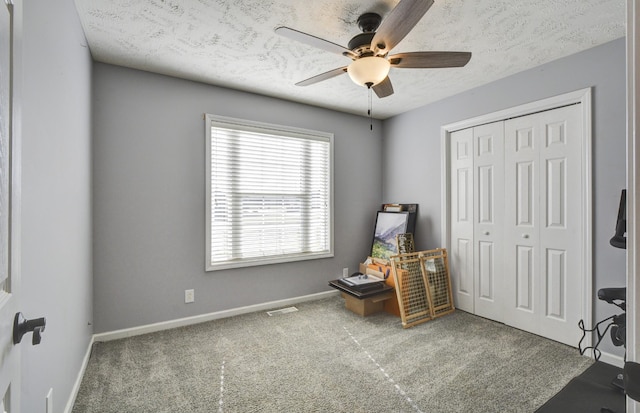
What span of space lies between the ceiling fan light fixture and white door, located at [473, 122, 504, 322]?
5.94ft

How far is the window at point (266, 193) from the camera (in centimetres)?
319

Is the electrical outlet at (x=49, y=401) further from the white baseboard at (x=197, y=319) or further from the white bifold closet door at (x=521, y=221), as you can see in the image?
the white bifold closet door at (x=521, y=221)

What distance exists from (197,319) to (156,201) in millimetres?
1270

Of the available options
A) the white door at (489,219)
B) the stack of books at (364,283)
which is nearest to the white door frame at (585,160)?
the white door at (489,219)

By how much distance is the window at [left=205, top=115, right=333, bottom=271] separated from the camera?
3.19 meters

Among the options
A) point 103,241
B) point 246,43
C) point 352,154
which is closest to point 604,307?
point 352,154

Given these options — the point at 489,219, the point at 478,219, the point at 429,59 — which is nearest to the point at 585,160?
the point at 489,219

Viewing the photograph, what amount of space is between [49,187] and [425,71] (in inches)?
116

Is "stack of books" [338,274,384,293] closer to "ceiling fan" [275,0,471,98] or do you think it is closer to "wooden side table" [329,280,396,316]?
"wooden side table" [329,280,396,316]

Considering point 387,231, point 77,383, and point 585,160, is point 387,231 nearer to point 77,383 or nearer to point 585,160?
point 585,160

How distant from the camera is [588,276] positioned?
2402 mm

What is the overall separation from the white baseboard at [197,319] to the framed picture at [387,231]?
890mm

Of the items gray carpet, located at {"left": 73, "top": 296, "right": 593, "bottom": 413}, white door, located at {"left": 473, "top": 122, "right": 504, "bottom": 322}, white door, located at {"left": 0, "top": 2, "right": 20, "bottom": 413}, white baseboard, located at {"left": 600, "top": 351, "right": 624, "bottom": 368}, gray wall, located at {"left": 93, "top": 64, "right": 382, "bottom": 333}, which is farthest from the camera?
white door, located at {"left": 473, "top": 122, "right": 504, "bottom": 322}

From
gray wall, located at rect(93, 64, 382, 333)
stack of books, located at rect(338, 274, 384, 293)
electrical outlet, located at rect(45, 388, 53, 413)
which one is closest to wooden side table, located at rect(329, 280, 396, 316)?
stack of books, located at rect(338, 274, 384, 293)
